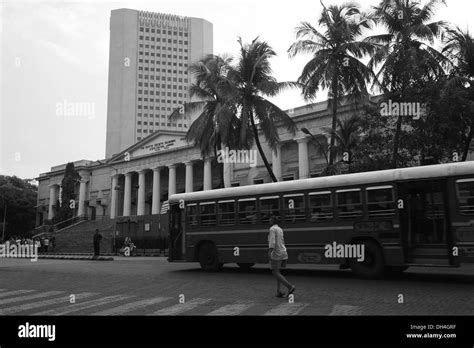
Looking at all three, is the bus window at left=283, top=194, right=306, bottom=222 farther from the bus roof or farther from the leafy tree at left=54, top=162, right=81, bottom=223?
the leafy tree at left=54, top=162, right=81, bottom=223

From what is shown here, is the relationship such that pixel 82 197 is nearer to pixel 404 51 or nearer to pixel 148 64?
pixel 148 64

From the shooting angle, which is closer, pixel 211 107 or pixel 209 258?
pixel 209 258

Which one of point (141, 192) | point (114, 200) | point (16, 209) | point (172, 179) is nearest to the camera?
point (172, 179)

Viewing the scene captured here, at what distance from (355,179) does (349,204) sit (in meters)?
0.79

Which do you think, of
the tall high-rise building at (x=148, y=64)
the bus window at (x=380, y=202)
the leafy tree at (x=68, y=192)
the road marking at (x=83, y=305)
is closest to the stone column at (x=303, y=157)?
the bus window at (x=380, y=202)

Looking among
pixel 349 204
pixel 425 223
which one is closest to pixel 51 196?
pixel 349 204

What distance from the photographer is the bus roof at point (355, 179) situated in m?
13.0

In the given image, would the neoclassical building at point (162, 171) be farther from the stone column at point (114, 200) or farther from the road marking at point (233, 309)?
the road marking at point (233, 309)

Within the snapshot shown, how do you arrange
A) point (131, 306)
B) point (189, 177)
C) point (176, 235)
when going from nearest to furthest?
1. point (131, 306)
2. point (176, 235)
3. point (189, 177)

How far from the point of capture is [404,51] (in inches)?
899

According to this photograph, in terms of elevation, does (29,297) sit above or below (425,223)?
below

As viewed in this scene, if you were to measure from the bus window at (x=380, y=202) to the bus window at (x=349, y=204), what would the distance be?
0.34 meters

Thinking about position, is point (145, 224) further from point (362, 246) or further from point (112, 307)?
point (112, 307)
